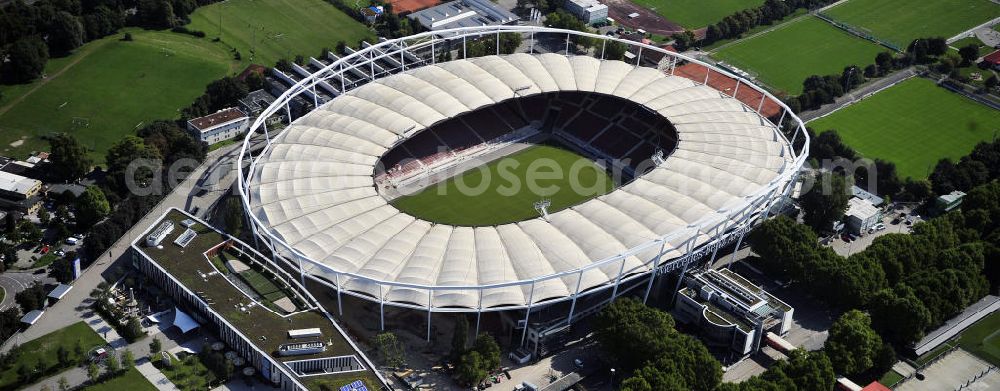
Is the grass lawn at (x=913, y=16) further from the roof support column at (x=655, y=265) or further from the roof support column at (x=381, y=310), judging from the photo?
the roof support column at (x=381, y=310)

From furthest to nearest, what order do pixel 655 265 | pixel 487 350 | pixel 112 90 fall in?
pixel 112 90, pixel 655 265, pixel 487 350

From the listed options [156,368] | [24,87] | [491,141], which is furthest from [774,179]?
[24,87]

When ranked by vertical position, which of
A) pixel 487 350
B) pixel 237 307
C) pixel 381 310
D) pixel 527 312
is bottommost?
pixel 237 307

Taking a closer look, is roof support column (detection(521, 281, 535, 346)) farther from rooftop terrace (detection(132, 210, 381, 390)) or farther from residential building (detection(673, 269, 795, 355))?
residential building (detection(673, 269, 795, 355))

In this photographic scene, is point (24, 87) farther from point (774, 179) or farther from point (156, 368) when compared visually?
point (774, 179)

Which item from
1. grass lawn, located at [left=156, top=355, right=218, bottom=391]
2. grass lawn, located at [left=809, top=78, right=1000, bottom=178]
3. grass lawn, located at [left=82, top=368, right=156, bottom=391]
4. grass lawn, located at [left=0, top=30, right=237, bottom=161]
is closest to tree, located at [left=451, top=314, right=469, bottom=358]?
grass lawn, located at [left=156, top=355, right=218, bottom=391]

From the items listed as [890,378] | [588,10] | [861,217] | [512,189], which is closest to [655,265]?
[890,378]

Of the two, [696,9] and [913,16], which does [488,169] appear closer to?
[696,9]
